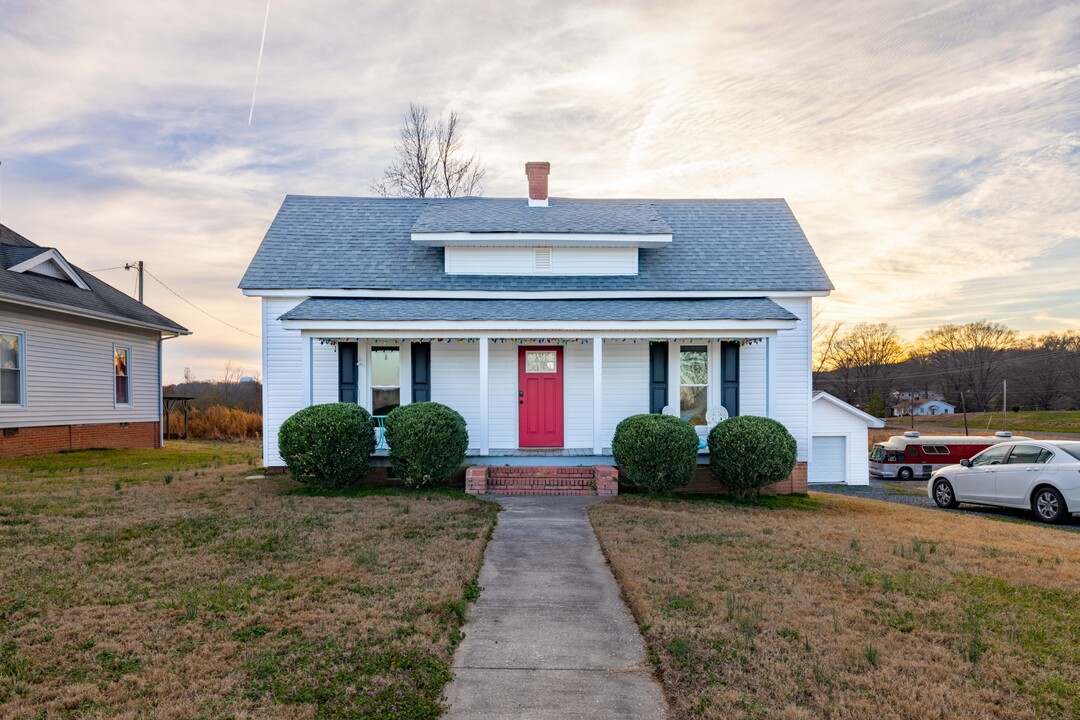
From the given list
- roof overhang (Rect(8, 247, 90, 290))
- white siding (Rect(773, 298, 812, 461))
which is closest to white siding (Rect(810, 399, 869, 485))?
white siding (Rect(773, 298, 812, 461))

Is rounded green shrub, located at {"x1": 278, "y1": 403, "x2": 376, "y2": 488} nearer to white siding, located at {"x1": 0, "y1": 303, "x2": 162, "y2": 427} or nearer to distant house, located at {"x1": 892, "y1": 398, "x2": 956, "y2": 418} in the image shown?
white siding, located at {"x1": 0, "y1": 303, "x2": 162, "y2": 427}

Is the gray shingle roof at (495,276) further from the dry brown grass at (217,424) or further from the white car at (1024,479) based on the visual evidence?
the dry brown grass at (217,424)

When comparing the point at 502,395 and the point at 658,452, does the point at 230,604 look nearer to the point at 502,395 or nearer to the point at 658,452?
the point at 658,452

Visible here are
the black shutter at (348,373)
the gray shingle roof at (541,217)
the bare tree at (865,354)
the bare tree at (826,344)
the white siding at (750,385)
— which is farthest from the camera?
the bare tree at (865,354)

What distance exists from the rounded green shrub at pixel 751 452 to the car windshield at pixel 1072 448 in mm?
4816

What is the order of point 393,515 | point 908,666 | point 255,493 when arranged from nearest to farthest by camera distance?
point 908,666 < point 393,515 < point 255,493

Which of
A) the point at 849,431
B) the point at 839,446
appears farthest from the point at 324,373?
the point at 849,431

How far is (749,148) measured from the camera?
656 inches

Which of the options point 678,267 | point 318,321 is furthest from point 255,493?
point 678,267

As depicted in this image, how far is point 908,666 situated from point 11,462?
17977 mm

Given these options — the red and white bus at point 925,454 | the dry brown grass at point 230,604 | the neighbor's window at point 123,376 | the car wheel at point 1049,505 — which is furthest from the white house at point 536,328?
the red and white bus at point 925,454

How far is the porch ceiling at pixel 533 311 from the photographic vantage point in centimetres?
1228

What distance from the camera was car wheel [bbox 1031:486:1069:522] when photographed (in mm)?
11258

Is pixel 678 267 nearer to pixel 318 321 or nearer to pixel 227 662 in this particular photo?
pixel 318 321
